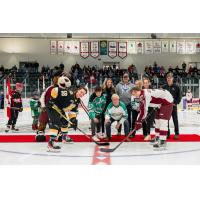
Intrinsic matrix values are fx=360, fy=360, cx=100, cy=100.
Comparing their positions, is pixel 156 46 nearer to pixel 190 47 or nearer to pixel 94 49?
pixel 190 47

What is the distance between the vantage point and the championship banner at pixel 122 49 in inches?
858

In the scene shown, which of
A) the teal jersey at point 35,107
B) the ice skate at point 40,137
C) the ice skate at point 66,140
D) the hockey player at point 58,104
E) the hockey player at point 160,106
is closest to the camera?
the hockey player at point 58,104

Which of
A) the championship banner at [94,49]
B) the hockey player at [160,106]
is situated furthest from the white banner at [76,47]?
the hockey player at [160,106]

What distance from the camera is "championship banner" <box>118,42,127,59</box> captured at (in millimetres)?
21781

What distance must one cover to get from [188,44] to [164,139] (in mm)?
17192

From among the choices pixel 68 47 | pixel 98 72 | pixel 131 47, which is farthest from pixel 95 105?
pixel 131 47

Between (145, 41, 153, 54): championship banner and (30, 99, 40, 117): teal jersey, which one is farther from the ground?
(145, 41, 153, 54): championship banner

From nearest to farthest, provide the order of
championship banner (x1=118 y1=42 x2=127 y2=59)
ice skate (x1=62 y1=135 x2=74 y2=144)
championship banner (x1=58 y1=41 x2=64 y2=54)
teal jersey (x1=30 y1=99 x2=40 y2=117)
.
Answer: ice skate (x1=62 y1=135 x2=74 y2=144) < teal jersey (x1=30 y1=99 x2=40 y2=117) < championship banner (x1=58 y1=41 x2=64 y2=54) < championship banner (x1=118 y1=42 x2=127 y2=59)

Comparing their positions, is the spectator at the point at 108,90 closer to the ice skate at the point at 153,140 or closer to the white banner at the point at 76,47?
the ice skate at the point at 153,140

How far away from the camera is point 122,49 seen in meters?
Answer: 21.9

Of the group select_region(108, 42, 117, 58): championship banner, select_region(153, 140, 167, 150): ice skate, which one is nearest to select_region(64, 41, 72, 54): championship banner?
select_region(108, 42, 117, 58): championship banner

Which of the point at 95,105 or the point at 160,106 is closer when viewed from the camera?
the point at 160,106

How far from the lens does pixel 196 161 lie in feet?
14.5

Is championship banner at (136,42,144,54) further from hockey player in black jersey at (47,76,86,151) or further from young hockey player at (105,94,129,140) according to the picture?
hockey player in black jersey at (47,76,86,151)
